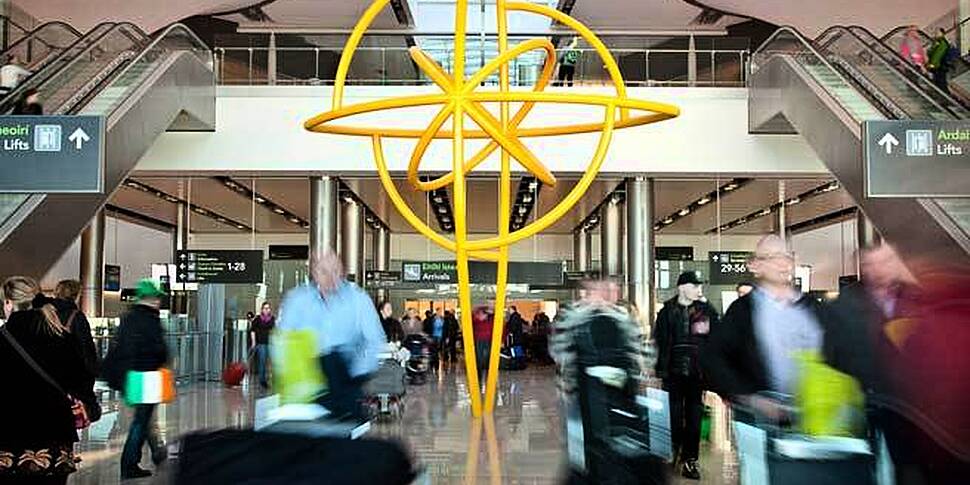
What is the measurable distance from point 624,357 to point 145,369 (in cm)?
399

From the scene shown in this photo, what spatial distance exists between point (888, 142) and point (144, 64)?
12.2 meters

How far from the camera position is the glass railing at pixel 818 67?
16328mm

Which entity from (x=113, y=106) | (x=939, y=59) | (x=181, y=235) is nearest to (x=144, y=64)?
(x=113, y=106)

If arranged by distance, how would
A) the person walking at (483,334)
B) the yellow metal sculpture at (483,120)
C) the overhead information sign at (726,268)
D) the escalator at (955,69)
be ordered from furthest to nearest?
1. the overhead information sign at (726,268)
2. the person walking at (483,334)
3. the escalator at (955,69)
4. the yellow metal sculpture at (483,120)

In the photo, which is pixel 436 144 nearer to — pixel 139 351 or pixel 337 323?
pixel 139 351

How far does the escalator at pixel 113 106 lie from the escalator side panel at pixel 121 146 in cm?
1

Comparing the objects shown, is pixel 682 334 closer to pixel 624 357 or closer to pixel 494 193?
pixel 624 357

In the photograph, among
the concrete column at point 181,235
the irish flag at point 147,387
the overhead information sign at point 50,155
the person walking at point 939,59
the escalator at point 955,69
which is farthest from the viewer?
the concrete column at point 181,235

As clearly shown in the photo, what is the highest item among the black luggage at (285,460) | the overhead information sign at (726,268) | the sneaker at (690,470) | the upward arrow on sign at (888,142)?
the upward arrow on sign at (888,142)

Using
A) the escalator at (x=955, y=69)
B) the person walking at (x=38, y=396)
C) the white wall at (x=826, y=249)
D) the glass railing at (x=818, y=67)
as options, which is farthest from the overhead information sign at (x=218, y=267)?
the white wall at (x=826, y=249)

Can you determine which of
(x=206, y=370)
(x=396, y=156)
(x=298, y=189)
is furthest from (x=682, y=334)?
(x=298, y=189)

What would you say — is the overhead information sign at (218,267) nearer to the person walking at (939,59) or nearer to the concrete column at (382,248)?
the concrete column at (382,248)

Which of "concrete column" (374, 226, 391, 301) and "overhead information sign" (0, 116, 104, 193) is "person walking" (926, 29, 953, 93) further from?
"concrete column" (374, 226, 391, 301)

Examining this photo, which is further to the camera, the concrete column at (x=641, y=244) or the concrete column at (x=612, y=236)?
the concrete column at (x=612, y=236)
